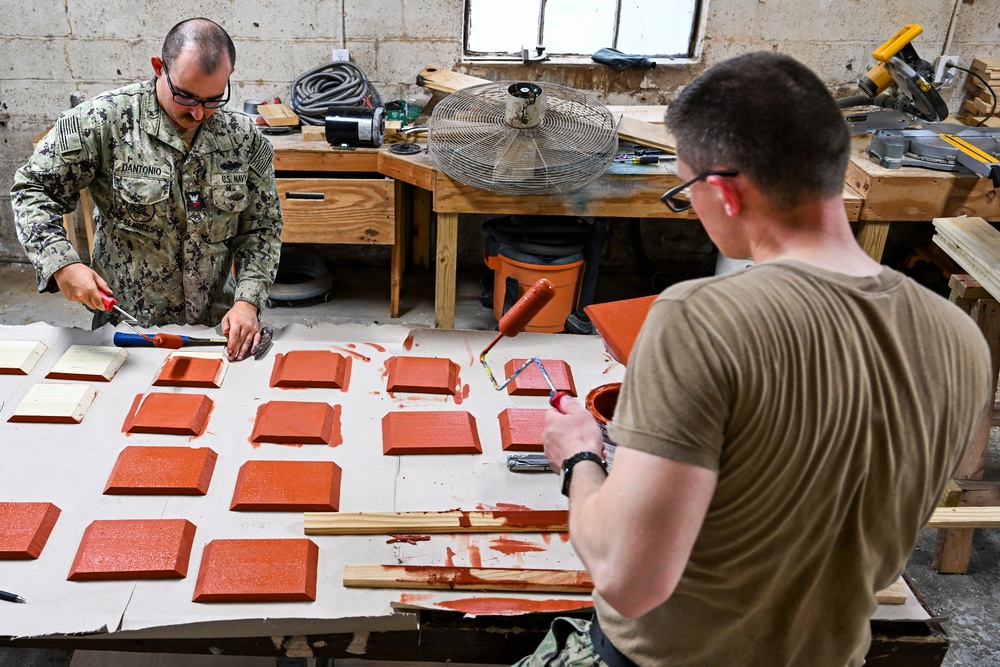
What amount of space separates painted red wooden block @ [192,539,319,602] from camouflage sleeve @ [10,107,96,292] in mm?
1154

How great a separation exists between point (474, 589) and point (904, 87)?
344cm

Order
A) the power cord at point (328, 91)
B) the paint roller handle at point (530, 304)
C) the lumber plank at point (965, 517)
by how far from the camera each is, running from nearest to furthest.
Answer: the paint roller handle at point (530, 304)
the lumber plank at point (965, 517)
the power cord at point (328, 91)

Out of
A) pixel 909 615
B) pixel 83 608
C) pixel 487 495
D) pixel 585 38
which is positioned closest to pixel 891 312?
pixel 909 615

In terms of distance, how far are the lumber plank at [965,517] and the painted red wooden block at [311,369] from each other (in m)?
1.81

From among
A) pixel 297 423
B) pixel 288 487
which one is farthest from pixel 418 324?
pixel 288 487

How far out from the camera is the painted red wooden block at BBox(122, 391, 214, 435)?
2014mm

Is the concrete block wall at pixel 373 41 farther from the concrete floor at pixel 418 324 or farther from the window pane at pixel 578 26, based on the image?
the concrete floor at pixel 418 324

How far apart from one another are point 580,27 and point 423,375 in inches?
123

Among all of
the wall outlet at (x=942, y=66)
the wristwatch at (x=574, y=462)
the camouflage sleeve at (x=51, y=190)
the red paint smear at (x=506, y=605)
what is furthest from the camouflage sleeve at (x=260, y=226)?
the wall outlet at (x=942, y=66)

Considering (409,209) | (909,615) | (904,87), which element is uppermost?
(904,87)

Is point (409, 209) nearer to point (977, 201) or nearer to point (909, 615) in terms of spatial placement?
point (977, 201)

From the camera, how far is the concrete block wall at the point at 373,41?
4.50 meters

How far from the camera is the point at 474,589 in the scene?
163cm

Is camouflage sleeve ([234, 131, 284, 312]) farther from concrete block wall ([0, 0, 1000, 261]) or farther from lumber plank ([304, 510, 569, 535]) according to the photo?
concrete block wall ([0, 0, 1000, 261])
